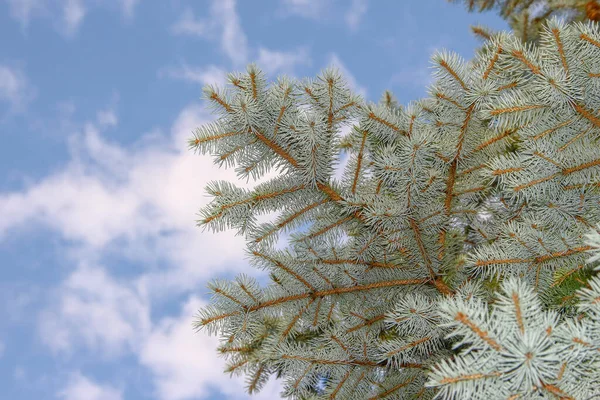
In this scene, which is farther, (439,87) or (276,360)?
(276,360)

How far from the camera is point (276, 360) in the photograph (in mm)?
2637

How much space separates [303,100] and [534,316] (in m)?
1.48

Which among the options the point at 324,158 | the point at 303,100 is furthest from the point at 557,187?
the point at 303,100

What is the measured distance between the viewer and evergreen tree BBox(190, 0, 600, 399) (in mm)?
2268

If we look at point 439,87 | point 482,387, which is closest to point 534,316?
point 482,387

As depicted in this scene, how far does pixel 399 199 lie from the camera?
2426 millimetres

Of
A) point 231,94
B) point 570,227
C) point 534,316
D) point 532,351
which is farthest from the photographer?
point 570,227

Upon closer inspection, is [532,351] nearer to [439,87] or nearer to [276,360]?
[439,87]

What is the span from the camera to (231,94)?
2.35m

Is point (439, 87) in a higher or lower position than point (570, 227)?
higher

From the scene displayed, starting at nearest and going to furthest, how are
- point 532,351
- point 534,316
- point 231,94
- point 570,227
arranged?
point 532,351
point 534,316
point 231,94
point 570,227

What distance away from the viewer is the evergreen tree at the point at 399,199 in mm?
2268

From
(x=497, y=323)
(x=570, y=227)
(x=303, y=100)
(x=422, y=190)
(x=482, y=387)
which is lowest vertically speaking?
(x=482, y=387)

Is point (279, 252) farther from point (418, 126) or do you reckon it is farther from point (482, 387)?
point (482, 387)
